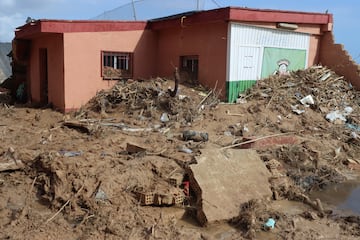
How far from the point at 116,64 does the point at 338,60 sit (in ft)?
24.5

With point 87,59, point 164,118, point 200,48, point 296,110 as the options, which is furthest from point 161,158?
point 87,59

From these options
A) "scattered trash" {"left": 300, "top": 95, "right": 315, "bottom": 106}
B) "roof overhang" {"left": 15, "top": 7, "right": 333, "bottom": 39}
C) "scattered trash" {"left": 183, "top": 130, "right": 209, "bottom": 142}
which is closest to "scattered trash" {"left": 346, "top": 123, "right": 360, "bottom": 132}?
"scattered trash" {"left": 300, "top": 95, "right": 315, "bottom": 106}

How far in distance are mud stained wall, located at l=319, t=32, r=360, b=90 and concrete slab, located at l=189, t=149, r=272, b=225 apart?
7.59 meters

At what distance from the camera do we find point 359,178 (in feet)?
25.0

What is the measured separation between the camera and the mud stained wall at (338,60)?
12.5 meters

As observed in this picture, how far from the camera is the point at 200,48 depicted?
11984mm

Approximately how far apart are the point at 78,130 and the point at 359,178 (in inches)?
249

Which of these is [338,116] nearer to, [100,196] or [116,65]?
[116,65]

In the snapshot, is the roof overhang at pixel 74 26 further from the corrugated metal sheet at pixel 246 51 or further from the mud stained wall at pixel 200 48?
the corrugated metal sheet at pixel 246 51

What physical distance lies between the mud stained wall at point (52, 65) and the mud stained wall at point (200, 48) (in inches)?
141

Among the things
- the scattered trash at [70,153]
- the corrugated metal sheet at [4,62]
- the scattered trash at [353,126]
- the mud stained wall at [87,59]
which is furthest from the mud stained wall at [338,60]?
the corrugated metal sheet at [4,62]

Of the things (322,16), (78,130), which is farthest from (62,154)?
(322,16)

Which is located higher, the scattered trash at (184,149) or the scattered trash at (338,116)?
the scattered trash at (338,116)

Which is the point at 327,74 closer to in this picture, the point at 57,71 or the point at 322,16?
the point at 322,16
